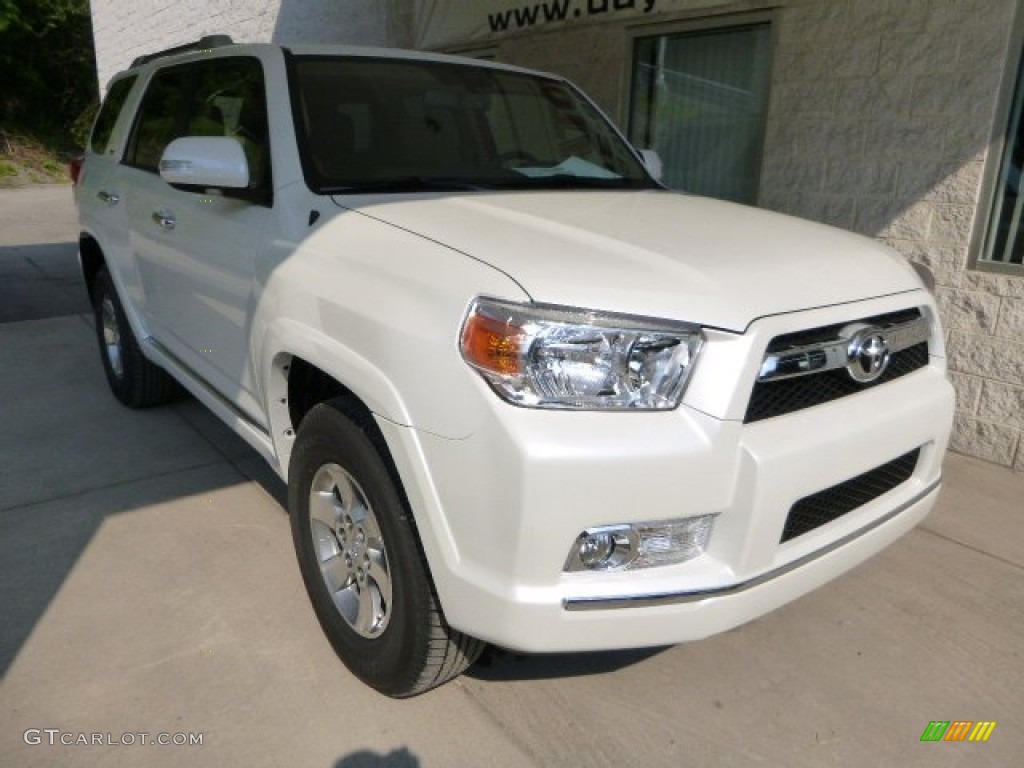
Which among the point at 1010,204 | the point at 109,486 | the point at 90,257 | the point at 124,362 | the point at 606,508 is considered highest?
the point at 1010,204

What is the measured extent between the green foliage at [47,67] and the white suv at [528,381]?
88.9 ft

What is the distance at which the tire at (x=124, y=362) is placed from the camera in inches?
178

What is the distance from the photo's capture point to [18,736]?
2.25m

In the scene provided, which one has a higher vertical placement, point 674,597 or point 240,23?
point 240,23

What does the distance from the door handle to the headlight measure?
7.18ft

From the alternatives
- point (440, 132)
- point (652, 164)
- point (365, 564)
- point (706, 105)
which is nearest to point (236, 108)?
point (440, 132)

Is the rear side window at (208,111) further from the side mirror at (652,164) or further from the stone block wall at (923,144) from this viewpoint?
the stone block wall at (923,144)

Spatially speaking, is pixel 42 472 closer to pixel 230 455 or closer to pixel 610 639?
pixel 230 455

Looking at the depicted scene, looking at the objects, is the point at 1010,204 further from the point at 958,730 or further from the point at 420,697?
the point at 420,697

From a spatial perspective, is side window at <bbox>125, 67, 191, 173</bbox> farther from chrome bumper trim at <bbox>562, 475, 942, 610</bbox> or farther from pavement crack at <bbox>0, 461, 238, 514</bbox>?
chrome bumper trim at <bbox>562, 475, 942, 610</bbox>

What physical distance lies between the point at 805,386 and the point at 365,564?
1316mm

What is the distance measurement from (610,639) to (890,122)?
393 cm

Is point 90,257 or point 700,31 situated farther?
point 700,31

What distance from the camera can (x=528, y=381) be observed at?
5.95ft
